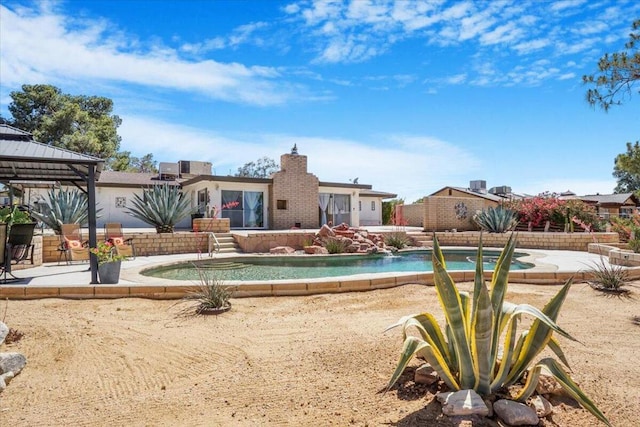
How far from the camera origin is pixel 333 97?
63.5ft

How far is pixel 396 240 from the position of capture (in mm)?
15461

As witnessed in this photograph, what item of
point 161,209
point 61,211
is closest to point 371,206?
point 161,209

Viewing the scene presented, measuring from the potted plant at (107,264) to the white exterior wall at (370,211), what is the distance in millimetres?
23761

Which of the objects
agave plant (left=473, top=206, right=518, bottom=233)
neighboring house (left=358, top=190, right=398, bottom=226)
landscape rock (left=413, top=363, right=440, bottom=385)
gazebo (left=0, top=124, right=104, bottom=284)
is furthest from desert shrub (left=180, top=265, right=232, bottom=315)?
neighboring house (left=358, top=190, right=398, bottom=226)

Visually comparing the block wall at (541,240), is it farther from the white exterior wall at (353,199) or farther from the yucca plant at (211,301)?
the yucca plant at (211,301)

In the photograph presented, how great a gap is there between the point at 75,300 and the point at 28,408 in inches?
129

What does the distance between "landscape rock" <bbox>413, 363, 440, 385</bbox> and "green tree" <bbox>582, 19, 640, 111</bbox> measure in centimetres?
729

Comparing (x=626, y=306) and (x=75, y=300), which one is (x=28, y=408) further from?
(x=626, y=306)

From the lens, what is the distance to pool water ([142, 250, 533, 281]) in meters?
9.09

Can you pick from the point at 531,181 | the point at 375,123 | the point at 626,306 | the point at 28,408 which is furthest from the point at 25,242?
the point at 531,181

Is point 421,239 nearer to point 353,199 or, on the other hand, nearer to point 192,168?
point 353,199

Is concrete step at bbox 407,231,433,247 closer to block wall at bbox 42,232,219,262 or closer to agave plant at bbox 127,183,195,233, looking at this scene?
block wall at bbox 42,232,219,262

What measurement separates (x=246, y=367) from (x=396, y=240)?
1267cm

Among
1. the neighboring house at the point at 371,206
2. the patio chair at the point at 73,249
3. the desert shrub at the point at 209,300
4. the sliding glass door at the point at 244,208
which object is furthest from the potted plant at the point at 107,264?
the neighboring house at the point at 371,206
